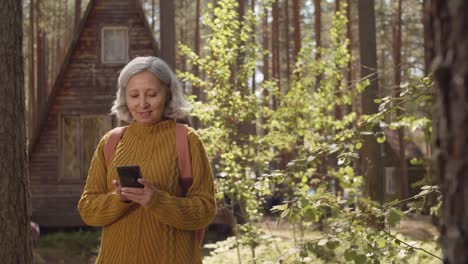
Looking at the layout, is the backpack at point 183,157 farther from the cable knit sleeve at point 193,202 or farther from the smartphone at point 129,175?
the smartphone at point 129,175

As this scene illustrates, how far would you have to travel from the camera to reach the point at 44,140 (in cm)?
1706

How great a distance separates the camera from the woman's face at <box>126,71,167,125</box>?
3.07m

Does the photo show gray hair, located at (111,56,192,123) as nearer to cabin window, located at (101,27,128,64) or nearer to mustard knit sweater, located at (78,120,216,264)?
mustard knit sweater, located at (78,120,216,264)

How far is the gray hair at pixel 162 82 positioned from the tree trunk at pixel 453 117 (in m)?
1.82

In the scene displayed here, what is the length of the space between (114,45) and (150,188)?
1479 centimetres

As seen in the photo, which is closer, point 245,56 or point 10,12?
point 10,12

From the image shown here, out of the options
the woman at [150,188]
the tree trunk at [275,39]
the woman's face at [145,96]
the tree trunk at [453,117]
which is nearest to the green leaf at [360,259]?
the woman at [150,188]

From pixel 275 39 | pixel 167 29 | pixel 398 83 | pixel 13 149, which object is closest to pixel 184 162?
pixel 13 149

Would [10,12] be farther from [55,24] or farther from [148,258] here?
[55,24]

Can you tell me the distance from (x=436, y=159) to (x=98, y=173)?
1.98 metres

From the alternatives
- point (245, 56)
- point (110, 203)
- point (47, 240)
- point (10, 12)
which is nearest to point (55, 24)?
point (47, 240)

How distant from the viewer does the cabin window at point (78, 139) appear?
17.0 m

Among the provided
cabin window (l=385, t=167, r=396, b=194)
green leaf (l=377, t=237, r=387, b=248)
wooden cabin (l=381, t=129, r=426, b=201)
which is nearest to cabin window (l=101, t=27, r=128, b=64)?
green leaf (l=377, t=237, r=387, b=248)

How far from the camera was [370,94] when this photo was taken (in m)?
12.5
